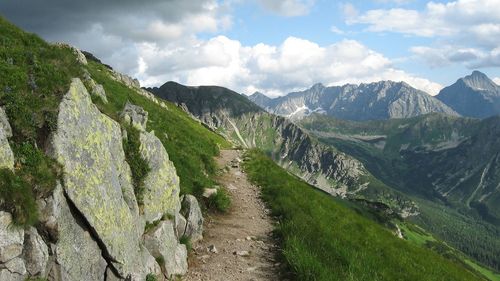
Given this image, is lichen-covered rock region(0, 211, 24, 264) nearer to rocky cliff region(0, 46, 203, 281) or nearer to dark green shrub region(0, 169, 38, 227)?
rocky cliff region(0, 46, 203, 281)

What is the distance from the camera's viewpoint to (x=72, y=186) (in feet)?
39.9

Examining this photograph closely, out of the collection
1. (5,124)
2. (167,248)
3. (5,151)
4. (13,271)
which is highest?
(5,124)

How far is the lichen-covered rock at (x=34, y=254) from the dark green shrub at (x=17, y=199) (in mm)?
304

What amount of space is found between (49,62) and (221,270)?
9818mm

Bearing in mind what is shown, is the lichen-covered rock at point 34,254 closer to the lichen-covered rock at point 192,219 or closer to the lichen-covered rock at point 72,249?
the lichen-covered rock at point 72,249

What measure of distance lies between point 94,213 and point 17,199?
8.41 ft

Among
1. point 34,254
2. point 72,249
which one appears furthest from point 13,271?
point 72,249

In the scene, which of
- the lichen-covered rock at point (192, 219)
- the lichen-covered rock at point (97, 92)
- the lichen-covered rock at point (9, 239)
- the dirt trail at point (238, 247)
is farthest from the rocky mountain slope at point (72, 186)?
the lichen-covered rock at point (97, 92)

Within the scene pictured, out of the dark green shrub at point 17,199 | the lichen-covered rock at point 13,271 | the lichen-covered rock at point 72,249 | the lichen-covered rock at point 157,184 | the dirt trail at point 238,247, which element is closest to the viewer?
the lichen-covered rock at point 13,271

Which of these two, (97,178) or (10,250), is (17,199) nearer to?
(10,250)

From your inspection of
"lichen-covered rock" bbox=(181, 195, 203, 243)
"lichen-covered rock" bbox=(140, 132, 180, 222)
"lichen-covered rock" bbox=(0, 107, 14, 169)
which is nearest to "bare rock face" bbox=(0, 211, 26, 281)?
"lichen-covered rock" bbox=(0, 107, 14, 169)

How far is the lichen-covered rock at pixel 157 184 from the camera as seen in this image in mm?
16719

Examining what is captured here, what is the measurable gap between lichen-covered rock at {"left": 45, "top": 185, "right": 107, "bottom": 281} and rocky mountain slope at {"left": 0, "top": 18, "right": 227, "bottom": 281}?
26 mm

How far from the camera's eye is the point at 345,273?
630 inches
